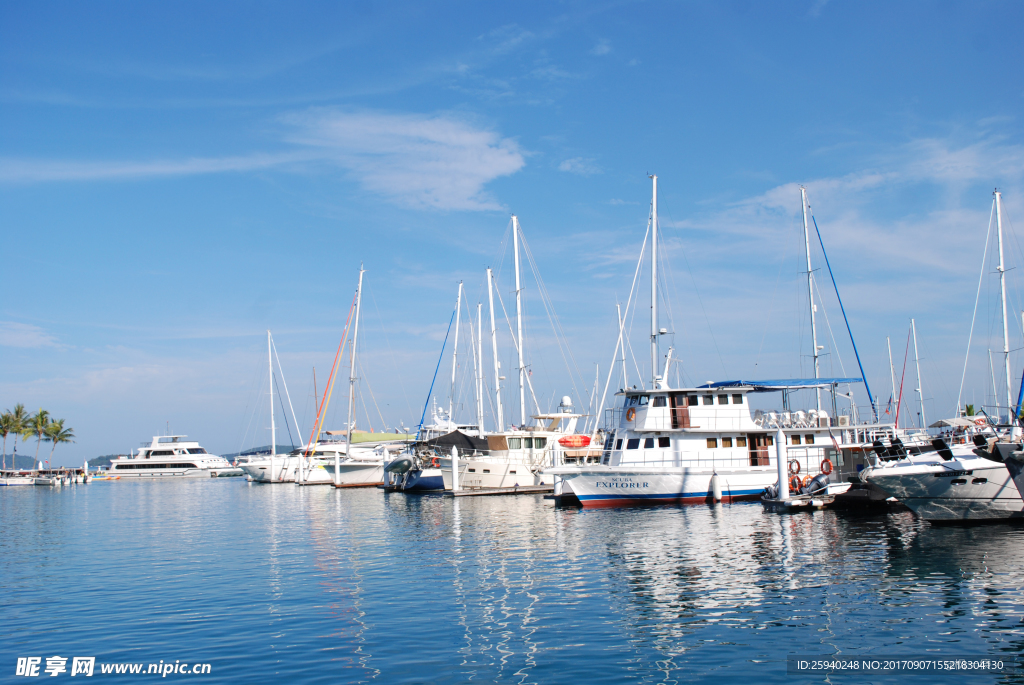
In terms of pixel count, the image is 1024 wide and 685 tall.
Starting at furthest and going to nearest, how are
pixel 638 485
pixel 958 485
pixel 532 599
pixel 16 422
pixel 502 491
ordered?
pixel 16 422 → pixel 502 491 → pixel 638 485 → pixel 958 485 → pixel 532 599

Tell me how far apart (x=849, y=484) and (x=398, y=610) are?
75.3ft

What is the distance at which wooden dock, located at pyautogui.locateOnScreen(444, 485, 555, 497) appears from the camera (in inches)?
1693

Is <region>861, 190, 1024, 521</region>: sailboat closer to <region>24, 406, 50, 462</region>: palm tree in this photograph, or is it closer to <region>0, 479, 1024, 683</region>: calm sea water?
<region>0, 479, 1024, 683</region>: calm sea water

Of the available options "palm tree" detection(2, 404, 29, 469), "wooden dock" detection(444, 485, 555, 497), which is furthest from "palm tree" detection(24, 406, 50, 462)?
"wooden dock" detection(444, 485, 555, 497)

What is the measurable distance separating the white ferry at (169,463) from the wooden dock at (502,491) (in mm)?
76673

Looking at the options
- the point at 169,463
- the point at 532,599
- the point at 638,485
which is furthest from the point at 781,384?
the point at 169,463

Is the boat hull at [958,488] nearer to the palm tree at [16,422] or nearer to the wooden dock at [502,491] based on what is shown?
the wooden dock at [502,491]

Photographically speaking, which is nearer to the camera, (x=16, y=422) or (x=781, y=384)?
(x=781, y=384)

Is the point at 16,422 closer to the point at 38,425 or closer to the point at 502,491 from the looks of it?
the point at 38,425

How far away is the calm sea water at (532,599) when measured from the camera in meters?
10.7

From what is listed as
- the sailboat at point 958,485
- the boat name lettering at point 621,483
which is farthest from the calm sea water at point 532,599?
the boat name lettering at point 621,483

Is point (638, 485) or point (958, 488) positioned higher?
point (958, 488)

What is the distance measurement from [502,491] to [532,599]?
1159 inches

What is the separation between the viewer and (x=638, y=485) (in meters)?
32.6
